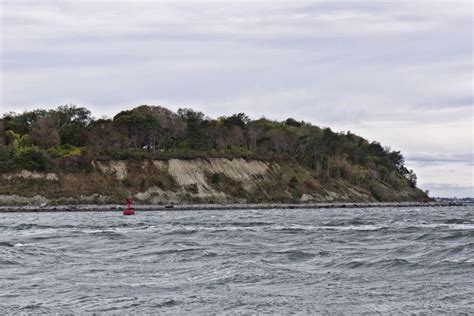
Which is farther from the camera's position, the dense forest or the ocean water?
the dense forest

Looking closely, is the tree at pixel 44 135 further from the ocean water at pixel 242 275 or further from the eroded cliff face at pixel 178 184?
the ocean water at pixel 242 275

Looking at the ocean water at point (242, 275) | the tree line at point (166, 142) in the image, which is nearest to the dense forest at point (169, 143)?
the tree line at point (166, 142)

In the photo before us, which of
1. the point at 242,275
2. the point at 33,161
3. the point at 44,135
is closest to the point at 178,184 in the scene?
the point at 33,161

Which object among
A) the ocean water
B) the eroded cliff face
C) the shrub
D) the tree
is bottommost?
the ocean water

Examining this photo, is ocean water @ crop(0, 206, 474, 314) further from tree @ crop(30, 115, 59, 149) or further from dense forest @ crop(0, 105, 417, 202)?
tree @ crop(30, 115, 59, 149)

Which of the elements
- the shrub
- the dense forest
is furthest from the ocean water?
the dense forest

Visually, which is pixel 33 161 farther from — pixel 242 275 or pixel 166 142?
pixel 242 275

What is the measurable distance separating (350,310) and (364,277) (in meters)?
5.33

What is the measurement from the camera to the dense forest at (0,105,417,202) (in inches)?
4771

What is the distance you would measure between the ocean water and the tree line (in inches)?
3367

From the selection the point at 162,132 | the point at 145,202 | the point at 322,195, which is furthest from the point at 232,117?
the point at 145,202

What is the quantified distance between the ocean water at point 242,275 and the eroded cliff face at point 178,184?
74.7 meters

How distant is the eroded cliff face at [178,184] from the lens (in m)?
110

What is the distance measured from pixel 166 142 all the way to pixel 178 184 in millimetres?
25112
